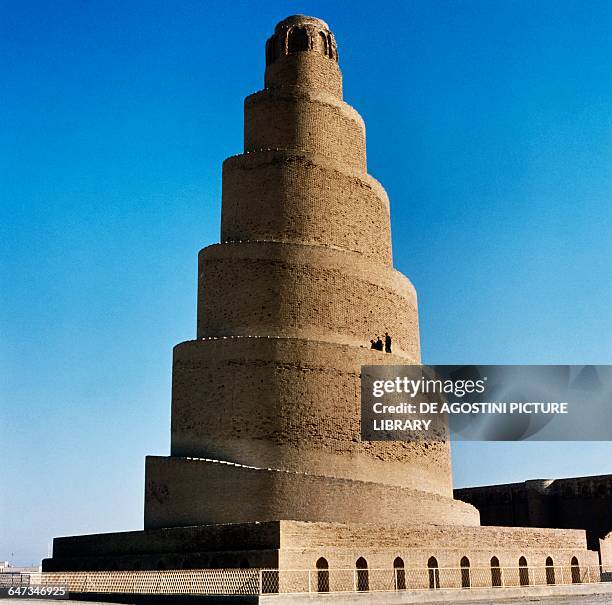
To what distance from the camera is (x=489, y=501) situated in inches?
1431

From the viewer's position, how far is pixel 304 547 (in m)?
18.6

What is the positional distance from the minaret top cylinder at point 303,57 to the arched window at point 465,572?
44.1ft

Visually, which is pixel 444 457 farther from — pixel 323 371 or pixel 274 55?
pixel 274 55

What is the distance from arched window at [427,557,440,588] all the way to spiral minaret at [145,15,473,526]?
2086 mm

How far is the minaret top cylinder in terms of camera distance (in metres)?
26.5

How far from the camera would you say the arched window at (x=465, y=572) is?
2091 cm

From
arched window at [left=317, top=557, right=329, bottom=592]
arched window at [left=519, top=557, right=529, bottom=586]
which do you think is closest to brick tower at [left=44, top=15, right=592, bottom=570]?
arched window at [left=317, top=557, right=329, bottom=592]

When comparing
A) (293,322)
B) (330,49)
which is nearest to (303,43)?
(330,49)

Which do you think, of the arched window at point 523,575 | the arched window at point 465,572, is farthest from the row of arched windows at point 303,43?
the arched window at point 523,575

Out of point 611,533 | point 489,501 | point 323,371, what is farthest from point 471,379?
point 489,501

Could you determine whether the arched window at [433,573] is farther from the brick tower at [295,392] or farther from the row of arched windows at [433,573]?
the brick tower at [295,392]

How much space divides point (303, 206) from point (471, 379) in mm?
6648

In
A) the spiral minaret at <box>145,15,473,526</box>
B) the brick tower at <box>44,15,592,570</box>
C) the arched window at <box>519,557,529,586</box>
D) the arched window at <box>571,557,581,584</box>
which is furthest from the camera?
the arched window at <box>571,557,581,584</box>

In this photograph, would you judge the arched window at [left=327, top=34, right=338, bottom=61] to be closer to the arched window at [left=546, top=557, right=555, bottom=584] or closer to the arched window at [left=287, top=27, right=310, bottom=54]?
the arched window at [left=287, top=27, right=310, bottom=54]
